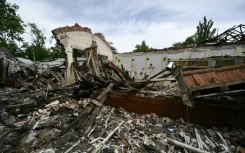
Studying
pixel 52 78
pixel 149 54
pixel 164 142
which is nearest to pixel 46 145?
pixel 164 142

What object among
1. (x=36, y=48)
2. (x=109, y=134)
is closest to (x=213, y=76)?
(x=109, y=134)

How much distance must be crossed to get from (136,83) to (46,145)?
3293 mm

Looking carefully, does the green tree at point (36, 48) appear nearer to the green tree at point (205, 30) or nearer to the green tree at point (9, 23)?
the green tree at point (9, 23)

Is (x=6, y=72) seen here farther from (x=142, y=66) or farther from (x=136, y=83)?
(x=136, y=83)

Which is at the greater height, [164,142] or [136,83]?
[136,83]

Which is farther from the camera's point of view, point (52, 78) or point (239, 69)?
point (52, 78)

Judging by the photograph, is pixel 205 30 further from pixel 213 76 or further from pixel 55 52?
pixel 55 52

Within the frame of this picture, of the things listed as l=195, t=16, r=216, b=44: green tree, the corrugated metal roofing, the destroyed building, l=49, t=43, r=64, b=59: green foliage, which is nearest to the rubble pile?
the destroyed building

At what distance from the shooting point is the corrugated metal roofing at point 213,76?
3.48 m

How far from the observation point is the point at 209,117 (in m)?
4.54

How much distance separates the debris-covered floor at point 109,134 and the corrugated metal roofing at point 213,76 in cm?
131

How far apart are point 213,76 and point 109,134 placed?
2.55 m

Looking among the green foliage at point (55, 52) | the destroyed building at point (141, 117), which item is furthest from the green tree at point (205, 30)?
the green foliage at point (55, 52)

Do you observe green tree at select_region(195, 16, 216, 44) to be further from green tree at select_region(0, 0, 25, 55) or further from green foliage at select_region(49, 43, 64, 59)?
green foliage at select_region(49, 43, 64, 59)
